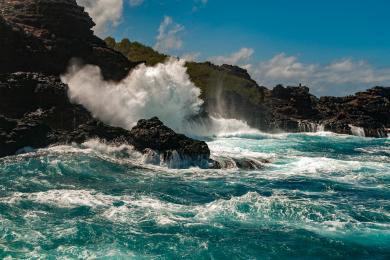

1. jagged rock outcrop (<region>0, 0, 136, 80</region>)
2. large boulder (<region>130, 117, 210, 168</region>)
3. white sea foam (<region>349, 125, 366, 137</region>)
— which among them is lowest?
large boulder (<region>130, 117, 210, 168</region>)

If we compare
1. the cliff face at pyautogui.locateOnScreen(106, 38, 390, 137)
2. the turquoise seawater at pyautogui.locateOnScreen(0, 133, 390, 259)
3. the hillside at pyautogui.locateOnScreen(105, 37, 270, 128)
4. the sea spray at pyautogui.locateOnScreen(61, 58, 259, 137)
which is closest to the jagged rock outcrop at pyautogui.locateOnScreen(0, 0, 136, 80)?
the sea spray at pyautogui.locateOnScreen(61, 58, 259, 137)

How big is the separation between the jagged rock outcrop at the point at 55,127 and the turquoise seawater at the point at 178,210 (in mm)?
1539

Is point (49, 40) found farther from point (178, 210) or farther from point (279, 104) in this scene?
point (279, 104)

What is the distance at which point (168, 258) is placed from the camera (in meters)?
18.3

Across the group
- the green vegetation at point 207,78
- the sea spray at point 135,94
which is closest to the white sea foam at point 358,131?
the green vegetation at point 207,78

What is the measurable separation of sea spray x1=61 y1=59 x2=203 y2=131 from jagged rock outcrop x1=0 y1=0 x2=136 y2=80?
1790mm

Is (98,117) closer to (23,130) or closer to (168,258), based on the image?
(23,130)

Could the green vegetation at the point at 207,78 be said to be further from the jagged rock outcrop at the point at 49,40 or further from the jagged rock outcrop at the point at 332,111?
the jagged rock outcrop at the point at 49,40

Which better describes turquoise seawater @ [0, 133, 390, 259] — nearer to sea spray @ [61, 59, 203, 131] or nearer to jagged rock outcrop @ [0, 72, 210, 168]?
jagged rock outcrop @ [0, 72, 210, 168]

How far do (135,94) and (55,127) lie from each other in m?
A: 15.8

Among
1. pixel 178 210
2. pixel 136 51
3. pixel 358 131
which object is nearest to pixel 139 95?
pixel 178 210

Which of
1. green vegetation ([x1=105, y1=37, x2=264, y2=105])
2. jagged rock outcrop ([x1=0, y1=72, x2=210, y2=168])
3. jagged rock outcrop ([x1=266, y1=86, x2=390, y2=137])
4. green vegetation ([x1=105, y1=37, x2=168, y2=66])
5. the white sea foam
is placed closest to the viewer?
jagged rock outcrop ([x1=0, y1=72, x2=210, y2=168])

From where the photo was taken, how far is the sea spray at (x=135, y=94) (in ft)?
177

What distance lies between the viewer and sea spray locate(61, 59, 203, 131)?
53.9 meters
